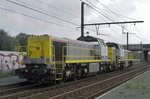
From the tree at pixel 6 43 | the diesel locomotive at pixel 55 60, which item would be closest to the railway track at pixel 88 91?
the diesel locomotive at pixel 55 60

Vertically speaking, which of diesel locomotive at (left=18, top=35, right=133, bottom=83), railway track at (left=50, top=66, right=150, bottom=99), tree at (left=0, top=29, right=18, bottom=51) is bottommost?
railway track at (left=50, top=66, right=150, bottom=99)

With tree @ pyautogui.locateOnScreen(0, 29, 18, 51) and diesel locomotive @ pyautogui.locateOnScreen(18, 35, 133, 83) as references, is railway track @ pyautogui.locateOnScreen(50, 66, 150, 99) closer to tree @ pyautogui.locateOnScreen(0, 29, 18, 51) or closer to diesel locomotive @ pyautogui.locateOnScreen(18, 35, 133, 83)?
diesel locomotive @ pyautogui.locateOnScreen(18, 35, 133, 83)

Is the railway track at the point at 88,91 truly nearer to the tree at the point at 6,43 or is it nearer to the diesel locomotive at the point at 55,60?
the diesel locomotive at the point at 55,60

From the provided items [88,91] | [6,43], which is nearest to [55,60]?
[88,91]

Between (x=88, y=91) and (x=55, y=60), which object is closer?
(x=88, y=91)

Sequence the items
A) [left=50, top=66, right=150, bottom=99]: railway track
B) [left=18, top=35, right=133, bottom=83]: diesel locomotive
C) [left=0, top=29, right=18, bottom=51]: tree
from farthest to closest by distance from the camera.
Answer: [left=0, top=29, right=18, bottom=51]: tree, [left=18, top=35, right=133, bottom=83]: diesel locomotive, [left=50, top=66, right=150, bottom=99]: railway track

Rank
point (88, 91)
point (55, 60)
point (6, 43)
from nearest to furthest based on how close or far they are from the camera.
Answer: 1. point (88, 91)
2. point (55, 60)
3. point (6, 43)

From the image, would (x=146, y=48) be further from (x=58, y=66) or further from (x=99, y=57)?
(x=58, y=66)

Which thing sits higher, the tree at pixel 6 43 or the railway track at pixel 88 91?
the tree at pixel 6 43

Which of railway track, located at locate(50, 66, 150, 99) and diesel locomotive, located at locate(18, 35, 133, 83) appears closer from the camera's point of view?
railway track, located at locate(50, 66, 150, 99)

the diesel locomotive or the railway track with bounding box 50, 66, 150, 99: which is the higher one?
the diesel locomotive

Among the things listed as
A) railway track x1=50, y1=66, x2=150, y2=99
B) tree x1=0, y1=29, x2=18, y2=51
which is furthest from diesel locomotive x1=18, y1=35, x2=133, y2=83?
tree x1=0, y1=29, x2=18, y2=51

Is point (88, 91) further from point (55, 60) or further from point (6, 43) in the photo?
point (6, 43)

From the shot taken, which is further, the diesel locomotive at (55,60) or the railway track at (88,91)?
the diesel locomotive at (55,60)
